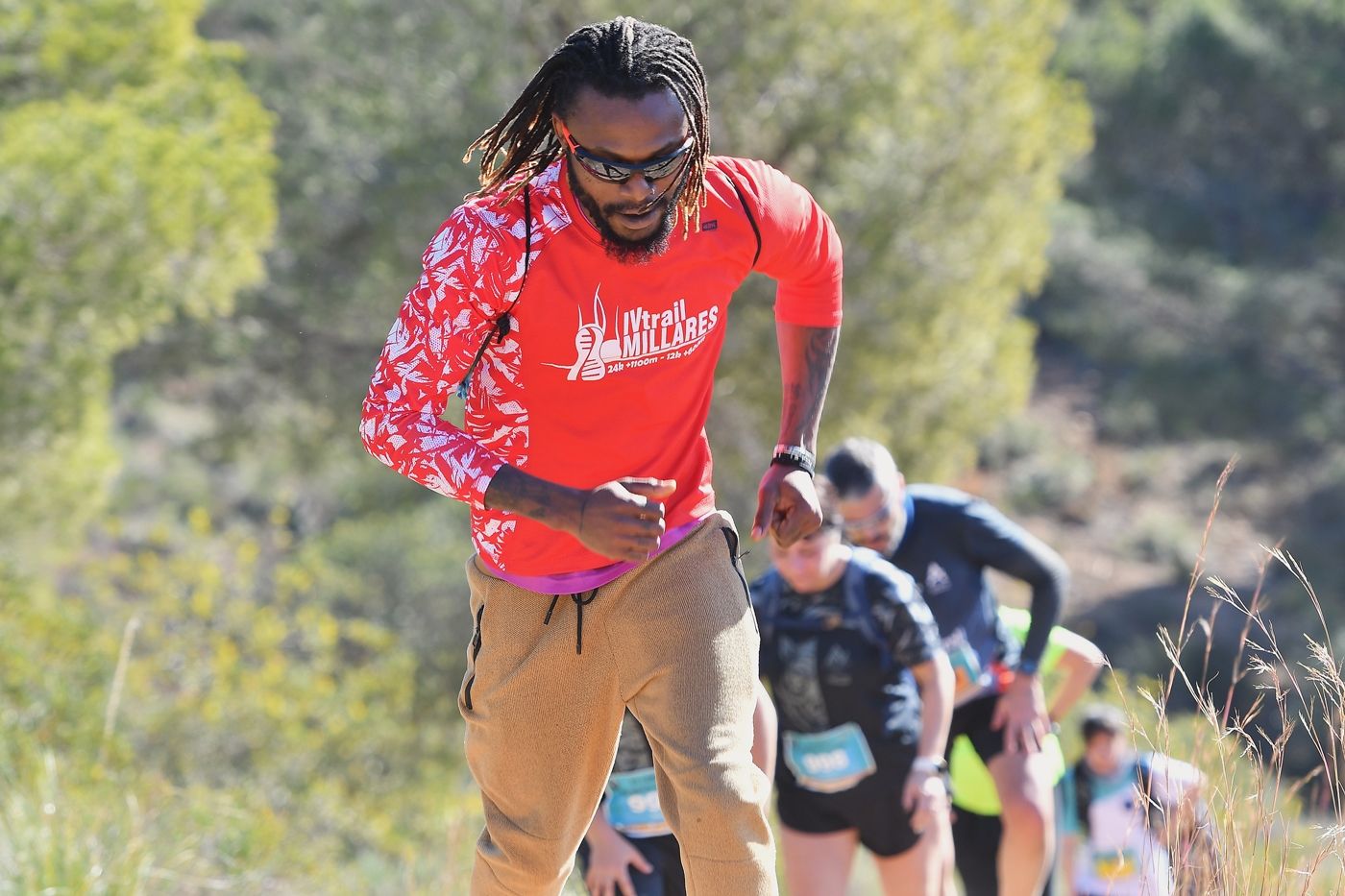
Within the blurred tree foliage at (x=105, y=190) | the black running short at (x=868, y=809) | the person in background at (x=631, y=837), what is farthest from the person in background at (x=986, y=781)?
the blurred tree foliage at (x=105, y=190)

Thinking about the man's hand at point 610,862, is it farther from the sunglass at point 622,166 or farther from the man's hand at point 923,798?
the sunglass at point 622,166

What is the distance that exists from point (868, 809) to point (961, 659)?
0.59m

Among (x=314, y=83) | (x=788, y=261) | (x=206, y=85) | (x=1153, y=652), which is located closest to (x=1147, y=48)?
(x=1153, y=652)

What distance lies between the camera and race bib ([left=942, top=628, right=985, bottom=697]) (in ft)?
15.0

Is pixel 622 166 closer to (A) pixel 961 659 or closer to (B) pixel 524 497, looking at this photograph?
(B) pixel 524 497

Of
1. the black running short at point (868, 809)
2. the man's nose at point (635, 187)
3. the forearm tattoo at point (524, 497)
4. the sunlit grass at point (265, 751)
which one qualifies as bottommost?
the sunlit grass at point (265, 751)

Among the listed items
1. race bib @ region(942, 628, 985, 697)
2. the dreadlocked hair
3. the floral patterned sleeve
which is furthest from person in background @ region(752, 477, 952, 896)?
the floral patterned sleeve

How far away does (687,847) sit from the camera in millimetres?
2631

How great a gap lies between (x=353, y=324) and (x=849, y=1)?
4.41 m

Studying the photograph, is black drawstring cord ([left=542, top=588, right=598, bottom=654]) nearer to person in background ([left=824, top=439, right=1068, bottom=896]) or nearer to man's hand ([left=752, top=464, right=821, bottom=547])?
man's hand ([left=752, top=464, right=821, bottom=547])

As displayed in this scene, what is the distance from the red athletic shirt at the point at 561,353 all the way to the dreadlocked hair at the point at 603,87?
0.10 meters

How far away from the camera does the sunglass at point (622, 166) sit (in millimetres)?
2490

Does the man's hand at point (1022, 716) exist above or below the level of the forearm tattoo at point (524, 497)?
below

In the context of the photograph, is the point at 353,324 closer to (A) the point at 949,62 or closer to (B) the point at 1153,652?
(A) the point at 949,62
